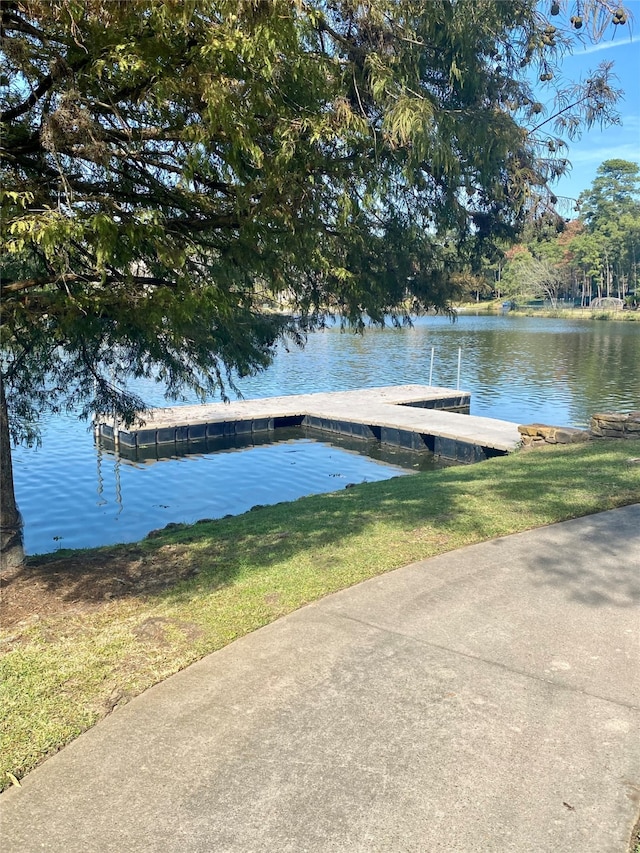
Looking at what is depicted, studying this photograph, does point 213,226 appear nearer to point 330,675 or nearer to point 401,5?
point 401,5

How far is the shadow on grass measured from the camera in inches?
202

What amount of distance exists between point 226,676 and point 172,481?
1123 cm

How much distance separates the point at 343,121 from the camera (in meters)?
4.36

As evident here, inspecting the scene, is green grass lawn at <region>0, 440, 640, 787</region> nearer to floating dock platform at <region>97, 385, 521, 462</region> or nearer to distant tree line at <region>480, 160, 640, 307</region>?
floating dock platform at <region>97, 385, 521, 462</region>

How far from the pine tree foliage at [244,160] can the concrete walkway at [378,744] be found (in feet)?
7.00

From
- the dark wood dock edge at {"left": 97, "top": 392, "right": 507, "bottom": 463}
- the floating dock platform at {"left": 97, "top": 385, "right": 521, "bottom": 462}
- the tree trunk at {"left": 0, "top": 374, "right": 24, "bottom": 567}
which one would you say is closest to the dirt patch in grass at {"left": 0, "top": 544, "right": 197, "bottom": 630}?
the tree trunk at {"left": 0, "top": 374, "right": 24, "bottom": 567}

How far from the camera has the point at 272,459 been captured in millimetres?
16719

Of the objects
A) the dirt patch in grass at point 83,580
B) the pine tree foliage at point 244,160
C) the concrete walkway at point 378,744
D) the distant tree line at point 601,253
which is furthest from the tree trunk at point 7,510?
the distant tree line at point 601,253

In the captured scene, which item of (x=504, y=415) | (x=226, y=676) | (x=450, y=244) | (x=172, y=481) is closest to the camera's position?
(x=226, y=676)

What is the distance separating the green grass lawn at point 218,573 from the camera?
139 inches

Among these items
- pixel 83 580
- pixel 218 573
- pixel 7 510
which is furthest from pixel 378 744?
pixel 7 510

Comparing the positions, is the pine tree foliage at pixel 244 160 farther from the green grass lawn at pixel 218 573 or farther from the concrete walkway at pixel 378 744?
the concrete walkway at pixel 378 744

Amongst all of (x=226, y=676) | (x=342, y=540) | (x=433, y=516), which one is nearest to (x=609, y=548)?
(x=433, y=516)

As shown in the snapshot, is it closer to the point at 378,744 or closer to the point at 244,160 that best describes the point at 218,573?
the point at 378,744
